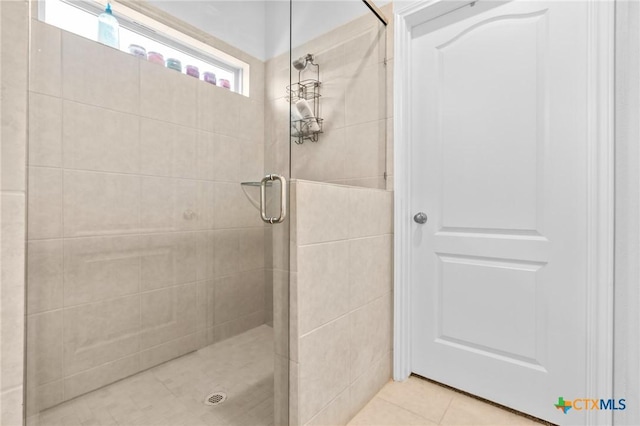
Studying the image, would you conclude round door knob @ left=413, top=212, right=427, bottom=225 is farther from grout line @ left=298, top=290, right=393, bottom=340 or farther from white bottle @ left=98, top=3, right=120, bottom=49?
white bottle @ left=98, top=3, right=120, bottom=49

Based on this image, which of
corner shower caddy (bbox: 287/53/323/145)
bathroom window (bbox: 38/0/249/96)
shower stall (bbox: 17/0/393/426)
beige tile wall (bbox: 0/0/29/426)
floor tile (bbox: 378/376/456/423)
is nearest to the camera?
beige tile wall (bbox: 0/0/29/426)

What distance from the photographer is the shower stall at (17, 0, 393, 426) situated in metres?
0.92

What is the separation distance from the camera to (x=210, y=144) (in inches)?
43.2

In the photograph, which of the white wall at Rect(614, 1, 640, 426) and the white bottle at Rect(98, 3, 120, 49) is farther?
the white wall at Rect(614, 1, 640, 426)

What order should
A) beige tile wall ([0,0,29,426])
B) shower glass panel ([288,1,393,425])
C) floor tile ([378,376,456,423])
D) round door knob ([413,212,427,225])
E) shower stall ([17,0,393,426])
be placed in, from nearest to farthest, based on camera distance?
1. beige tile wall ([0,0,29,426])
2. shower stall ([17,0,393,426])
3. shower glass panel ([288,1,393,425])
4. floor tile ([378,376,456,423])
5. round door knob ([413,212,427,225])

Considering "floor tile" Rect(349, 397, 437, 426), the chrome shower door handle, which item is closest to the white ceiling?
the chrome shower door handle

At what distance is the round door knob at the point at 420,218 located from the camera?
1.52 metres

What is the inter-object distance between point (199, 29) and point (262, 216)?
710 millimetres

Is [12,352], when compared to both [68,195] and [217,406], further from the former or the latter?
[217,406]

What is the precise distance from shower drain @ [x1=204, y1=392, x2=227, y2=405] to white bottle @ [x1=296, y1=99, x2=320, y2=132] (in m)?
1.12

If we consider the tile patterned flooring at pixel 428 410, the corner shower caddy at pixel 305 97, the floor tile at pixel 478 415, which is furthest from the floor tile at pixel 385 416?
the corner shower caddy at pixel 305 97

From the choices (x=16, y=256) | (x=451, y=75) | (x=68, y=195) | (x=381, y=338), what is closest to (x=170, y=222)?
(x=68, y=195)

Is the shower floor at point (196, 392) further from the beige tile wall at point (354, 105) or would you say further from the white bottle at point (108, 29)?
the white bottle at point (108, 29)

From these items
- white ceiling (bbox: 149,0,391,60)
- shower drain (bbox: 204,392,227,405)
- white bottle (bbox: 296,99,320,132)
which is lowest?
shower drain (bbox: 204,392,227,405)
